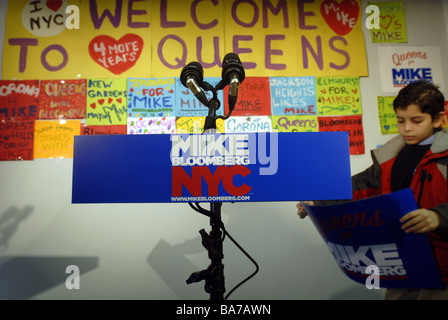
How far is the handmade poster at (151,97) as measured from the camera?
4.81ft

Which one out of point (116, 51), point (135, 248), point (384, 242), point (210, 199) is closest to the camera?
point (210, 199)

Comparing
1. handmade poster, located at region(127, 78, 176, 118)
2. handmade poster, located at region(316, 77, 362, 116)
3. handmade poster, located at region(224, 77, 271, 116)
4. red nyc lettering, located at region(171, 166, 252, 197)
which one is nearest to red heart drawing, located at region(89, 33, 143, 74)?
handmade poster, located at region(127, 78, 176, 118)

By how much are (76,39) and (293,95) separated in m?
1.19

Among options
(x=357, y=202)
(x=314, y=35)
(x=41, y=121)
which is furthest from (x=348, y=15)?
(x=41, y=121)

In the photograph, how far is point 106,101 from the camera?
1.47 metres

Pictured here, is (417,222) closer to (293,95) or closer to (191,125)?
(293,95)

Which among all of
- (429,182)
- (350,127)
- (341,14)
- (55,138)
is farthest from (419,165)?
(55,138)

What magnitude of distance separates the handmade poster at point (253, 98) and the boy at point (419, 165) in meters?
A: 0.62

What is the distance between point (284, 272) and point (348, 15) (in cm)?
142

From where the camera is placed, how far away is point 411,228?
0.69 metres

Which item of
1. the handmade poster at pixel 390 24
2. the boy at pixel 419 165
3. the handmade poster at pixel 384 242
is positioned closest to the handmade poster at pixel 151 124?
the boy at pixel 419 165

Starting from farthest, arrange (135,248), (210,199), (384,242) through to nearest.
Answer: (135,248), (384,242), (210,199)

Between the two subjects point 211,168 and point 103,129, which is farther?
point 103,129

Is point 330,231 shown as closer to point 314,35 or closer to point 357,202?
point 357,202
